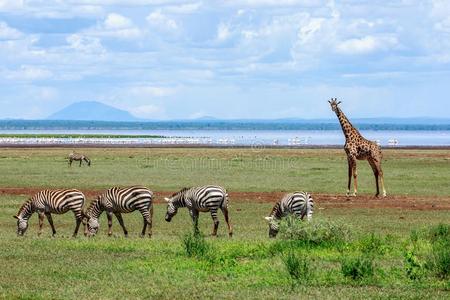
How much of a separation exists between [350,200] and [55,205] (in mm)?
13137

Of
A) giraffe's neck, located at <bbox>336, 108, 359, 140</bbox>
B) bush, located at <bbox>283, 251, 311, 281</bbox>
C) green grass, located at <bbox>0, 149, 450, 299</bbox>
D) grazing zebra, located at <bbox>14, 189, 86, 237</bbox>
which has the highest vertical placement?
giraffe's neck, located at <bbox>336, 108, 359, 140</bbox>

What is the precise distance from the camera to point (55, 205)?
885 inches

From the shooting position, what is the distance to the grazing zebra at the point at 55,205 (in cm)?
2225

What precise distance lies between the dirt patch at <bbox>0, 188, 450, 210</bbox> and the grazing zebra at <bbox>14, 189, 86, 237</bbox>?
10.3m

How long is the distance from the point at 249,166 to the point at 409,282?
39.8 meters

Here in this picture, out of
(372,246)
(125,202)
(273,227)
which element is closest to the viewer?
(372,246)

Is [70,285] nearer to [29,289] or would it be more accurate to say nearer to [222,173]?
[29,289]

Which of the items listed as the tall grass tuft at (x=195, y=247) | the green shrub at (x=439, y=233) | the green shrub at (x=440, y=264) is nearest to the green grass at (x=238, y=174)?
the green shrub at (x=439, y=233)

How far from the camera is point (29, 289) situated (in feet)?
49.6

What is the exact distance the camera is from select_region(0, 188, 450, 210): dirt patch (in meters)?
31.0

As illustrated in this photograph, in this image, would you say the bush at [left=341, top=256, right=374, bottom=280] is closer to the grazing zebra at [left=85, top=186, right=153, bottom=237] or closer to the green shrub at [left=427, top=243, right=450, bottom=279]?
the green shrub at [left=427, top=243, right=450, bottom=279]

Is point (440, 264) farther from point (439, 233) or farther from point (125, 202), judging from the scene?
point (125, 202)

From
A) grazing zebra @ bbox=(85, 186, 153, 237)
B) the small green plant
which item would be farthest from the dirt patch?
the small green plant

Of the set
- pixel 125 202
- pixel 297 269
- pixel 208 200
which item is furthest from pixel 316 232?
pixel 125 202
